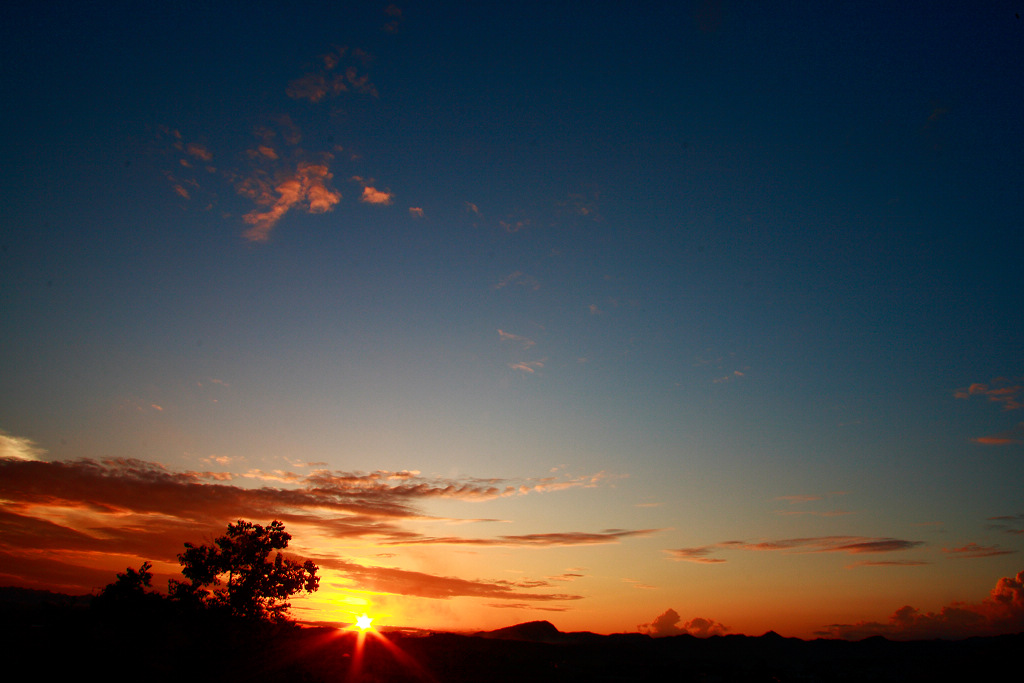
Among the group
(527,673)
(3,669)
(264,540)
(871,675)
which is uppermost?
(264,540)

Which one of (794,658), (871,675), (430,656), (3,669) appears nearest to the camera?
(3,669)

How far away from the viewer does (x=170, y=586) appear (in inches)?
2052

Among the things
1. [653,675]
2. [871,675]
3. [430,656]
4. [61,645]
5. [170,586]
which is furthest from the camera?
[871,675]

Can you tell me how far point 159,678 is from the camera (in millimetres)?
44656

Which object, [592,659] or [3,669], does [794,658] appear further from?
[3,669]

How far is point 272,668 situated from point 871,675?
159 m

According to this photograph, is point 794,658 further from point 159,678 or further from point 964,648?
point 159,678

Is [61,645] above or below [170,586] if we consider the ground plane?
below

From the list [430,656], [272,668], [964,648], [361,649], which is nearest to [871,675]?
[964,648]

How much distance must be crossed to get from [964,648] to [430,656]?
187m

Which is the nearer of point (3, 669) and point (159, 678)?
point (3, 669)

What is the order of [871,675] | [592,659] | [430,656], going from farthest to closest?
[592,659]
[871,675]
[430,656]

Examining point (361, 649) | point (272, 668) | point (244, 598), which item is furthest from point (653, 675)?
point (244, 598)

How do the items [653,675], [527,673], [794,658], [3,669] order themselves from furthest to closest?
[794,658]
[653,675]
[527,673]
[3,669]
